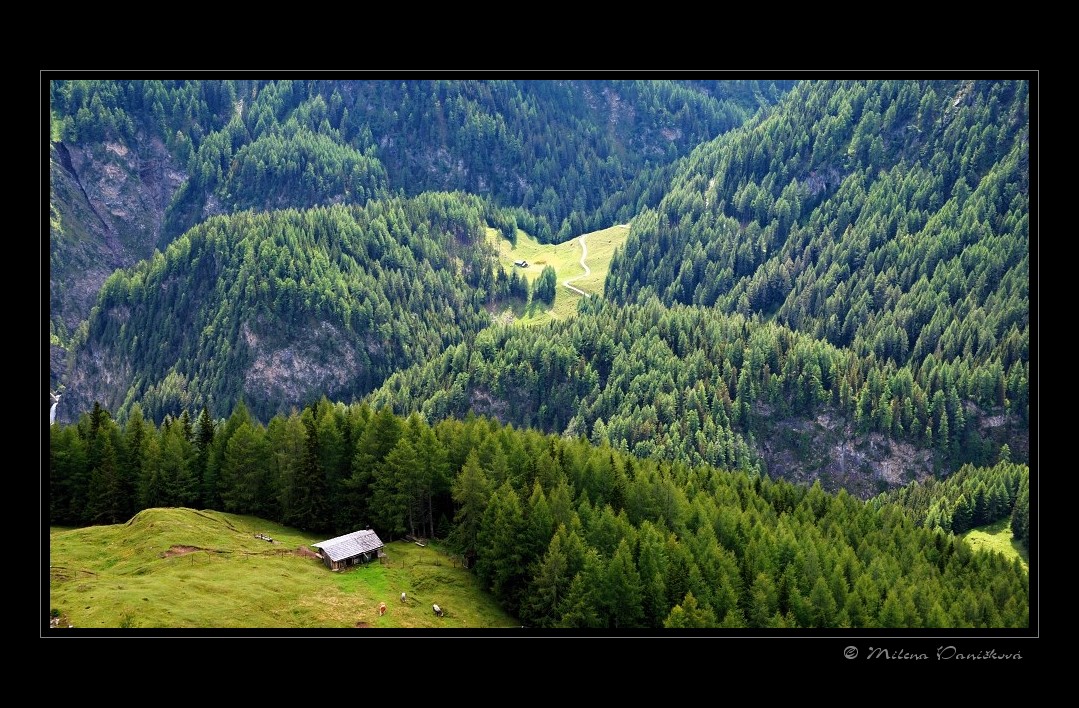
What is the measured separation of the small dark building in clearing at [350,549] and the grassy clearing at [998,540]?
120827 millimetres

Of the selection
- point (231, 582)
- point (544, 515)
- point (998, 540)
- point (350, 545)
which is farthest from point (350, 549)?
point (998, 540)

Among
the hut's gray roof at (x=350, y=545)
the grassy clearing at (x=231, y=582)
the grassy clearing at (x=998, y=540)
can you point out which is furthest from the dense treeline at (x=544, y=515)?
the grassy clearing at (x=998, y=540)

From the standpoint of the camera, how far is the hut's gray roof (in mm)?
91500

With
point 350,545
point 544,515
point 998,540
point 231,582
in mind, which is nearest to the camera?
point 231,582

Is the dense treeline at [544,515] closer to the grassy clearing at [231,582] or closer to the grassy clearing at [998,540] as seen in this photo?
the grassy clearing at [231,582]

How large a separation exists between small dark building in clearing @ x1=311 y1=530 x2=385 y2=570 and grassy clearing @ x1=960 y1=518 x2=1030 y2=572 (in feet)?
396

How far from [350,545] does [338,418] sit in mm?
22110

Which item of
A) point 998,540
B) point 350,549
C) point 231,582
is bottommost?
point 998,540

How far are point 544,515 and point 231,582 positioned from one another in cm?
2888

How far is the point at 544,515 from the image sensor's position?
Answer: 316 feet

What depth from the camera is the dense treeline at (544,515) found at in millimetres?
90062

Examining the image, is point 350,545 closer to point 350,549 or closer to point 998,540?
point 350,549
